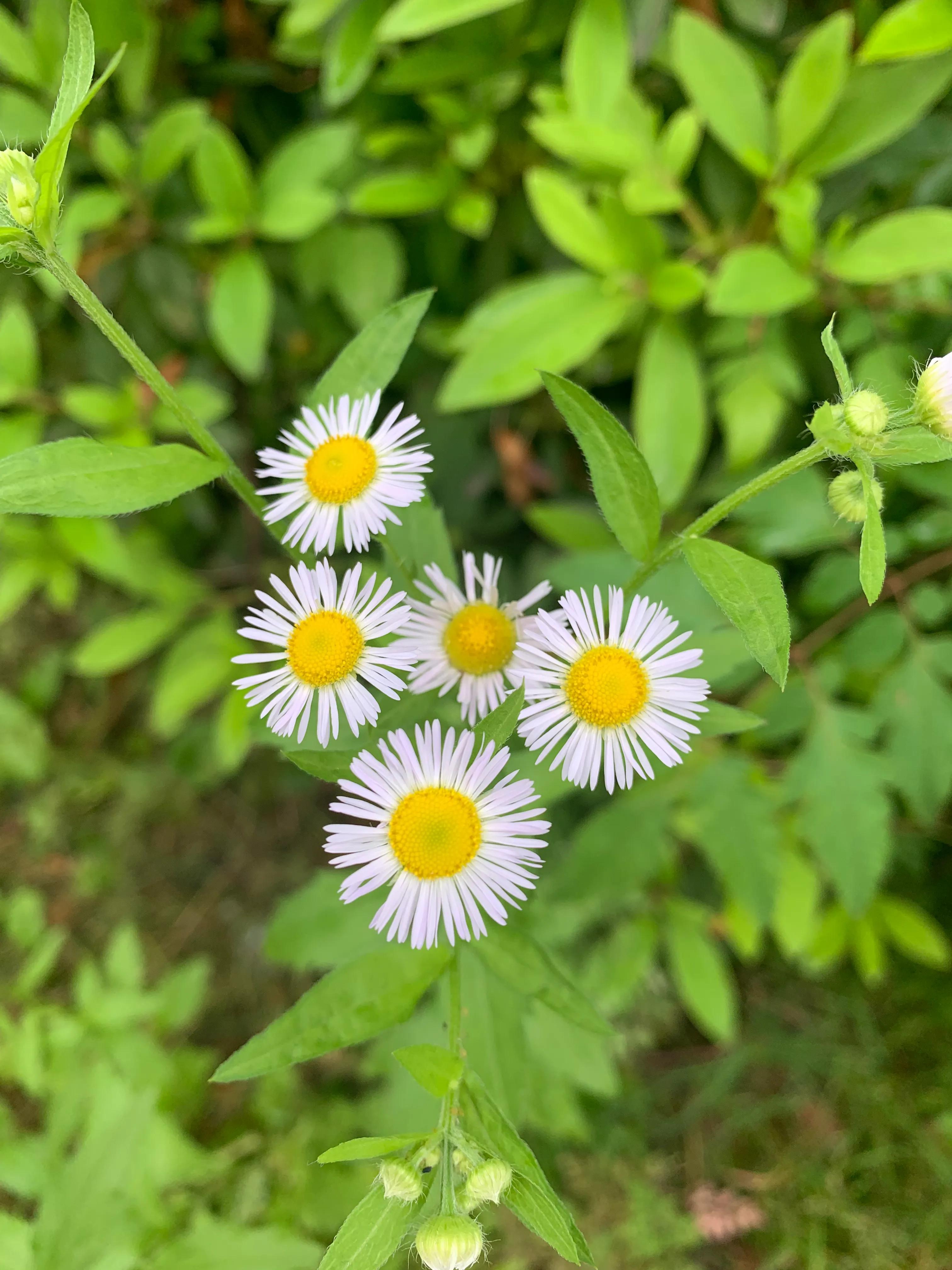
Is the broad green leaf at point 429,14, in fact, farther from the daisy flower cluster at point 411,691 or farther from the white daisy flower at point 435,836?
the white daisy flower at point 435,836

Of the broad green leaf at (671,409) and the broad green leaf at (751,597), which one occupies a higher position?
the broad green leaf at (671,409)

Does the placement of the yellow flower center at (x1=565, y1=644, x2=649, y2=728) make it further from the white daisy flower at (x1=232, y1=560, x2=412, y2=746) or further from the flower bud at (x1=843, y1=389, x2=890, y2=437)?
the flower bud at (x1=843, y1=389, x2=890, y2=437)

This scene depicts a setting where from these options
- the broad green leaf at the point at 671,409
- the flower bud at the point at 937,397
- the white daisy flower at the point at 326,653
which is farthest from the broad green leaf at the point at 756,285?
the white daisy flower at the point at 326,653

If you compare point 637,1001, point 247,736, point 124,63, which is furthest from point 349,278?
point 637,1001

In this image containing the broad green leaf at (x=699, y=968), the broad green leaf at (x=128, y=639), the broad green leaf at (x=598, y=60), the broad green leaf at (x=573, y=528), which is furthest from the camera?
the broad green leaf at (x=128, y=639)

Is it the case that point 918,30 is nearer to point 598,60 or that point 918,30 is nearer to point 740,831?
point 598,60

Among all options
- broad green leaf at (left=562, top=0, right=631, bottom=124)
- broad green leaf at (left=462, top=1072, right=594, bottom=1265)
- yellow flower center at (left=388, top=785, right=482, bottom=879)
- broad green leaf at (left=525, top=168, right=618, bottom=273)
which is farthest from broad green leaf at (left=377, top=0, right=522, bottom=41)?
broad green leaf at (left=462, top=1072, right=594, bottom=1265)
